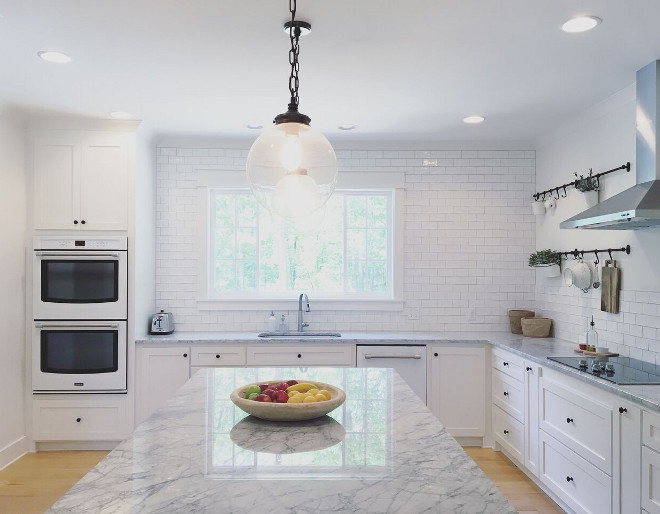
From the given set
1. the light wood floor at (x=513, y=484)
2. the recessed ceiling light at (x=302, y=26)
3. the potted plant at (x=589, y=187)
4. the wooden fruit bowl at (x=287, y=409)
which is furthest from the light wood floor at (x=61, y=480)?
the recessed ceiling light at (x=302, y=26)

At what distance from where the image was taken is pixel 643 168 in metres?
3.39

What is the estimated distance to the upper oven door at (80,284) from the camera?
15.3 feet

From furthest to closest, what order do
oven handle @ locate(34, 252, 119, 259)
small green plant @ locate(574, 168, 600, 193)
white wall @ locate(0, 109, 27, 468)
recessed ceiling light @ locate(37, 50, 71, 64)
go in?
oven handle @ locate(34, 252, 119, 259) → white wall @ locate(0, 109, 27, 468) → small green plant @ locate(574, 168, 600, 193) → recessed ceiling light @ locate(37, 50, 71, 64)

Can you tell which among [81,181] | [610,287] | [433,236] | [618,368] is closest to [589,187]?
[610,287]

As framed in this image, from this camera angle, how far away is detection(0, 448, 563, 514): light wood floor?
3.73 metres

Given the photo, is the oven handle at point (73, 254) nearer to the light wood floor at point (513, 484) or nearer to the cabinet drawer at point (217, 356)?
the cabinet drawer at point (217, 356)

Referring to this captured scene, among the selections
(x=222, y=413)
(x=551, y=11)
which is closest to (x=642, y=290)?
(x=551, y=11)

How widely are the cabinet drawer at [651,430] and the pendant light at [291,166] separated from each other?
180 centimetres

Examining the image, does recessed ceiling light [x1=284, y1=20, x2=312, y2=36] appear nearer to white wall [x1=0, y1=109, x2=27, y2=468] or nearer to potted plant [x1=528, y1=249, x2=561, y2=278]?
white wall [x1=0, y1=109, x2=27, y2=468]

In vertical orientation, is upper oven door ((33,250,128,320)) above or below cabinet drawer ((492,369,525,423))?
above

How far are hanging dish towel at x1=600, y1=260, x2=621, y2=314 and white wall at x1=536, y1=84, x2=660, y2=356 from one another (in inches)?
1.6

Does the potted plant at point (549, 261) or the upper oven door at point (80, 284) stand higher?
the potted plant at point (549, 261)

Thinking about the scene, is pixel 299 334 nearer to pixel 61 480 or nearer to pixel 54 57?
pixel 61 480

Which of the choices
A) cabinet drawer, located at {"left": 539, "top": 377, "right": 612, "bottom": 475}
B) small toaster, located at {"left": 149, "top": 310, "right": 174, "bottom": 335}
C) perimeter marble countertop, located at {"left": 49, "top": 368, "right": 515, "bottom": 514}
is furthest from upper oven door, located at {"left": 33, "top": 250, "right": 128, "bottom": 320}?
cabinet drawer, located at {"left": 539, "top": 377, "right": 612, "bottom": 475}
